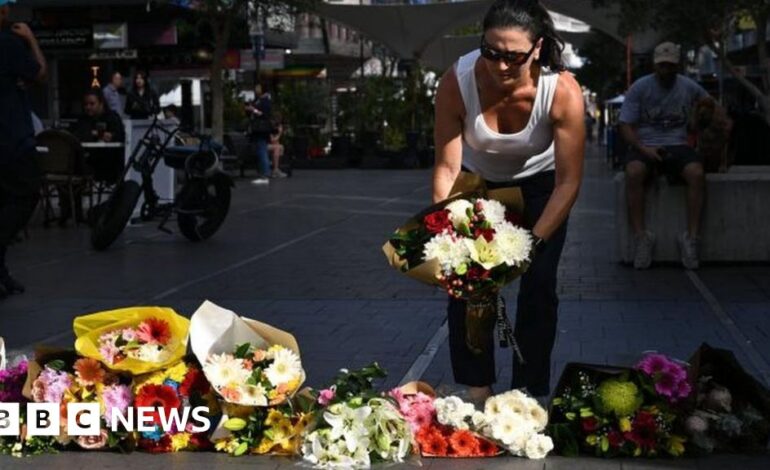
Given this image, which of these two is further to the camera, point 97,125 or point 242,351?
point 97,125

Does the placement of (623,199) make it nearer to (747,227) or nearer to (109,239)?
(747,227)

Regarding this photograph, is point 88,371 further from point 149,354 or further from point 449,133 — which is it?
point 449,133

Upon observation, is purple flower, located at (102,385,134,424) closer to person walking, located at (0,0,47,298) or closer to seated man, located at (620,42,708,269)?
person walking, located at (0,0,47,298)

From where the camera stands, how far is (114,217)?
45.4 ft

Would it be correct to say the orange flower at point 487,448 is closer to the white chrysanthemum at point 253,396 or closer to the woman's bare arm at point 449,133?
the white chrysanthemum at point 253,396

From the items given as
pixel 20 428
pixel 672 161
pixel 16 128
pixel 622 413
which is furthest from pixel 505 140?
pixel 672 161

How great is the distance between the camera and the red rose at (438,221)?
5508 millimetres

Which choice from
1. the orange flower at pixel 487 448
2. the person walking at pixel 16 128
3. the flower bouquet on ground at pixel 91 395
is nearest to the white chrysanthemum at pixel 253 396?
the flower bouquet on ground at pixel 91 395

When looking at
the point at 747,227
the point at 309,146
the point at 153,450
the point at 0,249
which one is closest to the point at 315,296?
the point at 0,249

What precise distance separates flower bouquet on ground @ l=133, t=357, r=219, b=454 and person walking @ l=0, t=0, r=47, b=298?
4689 mm

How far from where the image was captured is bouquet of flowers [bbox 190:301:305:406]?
221 inches

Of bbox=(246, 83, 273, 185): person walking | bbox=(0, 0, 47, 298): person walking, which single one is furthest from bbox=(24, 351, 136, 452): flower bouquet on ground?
bbox=(246, 83, 273, 185): person walking

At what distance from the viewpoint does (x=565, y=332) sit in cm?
850

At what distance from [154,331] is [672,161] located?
6616 millimetres
